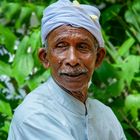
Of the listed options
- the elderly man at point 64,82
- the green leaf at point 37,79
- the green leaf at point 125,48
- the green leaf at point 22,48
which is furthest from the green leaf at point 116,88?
the elderly man at point 64,82

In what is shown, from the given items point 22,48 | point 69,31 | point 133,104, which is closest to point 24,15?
point 22,48

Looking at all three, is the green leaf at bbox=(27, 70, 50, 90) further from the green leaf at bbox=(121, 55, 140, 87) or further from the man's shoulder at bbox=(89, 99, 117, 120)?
the man's shoulder at bbox=(89, 99, 117, 120)

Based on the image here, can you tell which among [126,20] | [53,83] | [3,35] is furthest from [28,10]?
[53,83]

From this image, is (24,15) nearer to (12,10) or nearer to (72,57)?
(12,10)

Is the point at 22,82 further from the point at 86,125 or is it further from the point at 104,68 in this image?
the point at 86,125

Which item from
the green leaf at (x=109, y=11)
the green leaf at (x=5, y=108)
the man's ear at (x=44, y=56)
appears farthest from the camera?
the green leaf at (x=109, y=11)

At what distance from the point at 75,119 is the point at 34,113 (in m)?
0.12

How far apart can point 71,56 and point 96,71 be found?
1.02 metres

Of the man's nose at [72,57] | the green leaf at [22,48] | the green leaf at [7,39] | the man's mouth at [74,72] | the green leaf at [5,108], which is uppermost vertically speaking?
the man's nose at [72,57]

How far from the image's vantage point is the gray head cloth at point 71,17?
49.7 inches

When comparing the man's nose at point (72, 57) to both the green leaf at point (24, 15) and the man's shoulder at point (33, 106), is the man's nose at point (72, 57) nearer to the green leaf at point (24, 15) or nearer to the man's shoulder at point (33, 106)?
the man's shoulder at point (33, 106)

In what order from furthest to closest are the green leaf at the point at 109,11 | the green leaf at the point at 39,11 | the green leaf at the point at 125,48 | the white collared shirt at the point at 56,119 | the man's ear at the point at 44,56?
the green leaf at the point at 109,11
the green leaf at the point at 125,48
the green leaf at the point at 39,11
the man's ear at the point at 44,56
the white collared shirt at the point at 56,119

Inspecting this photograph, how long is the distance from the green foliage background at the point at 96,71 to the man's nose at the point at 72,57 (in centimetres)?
84

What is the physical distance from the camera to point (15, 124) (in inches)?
49.1
